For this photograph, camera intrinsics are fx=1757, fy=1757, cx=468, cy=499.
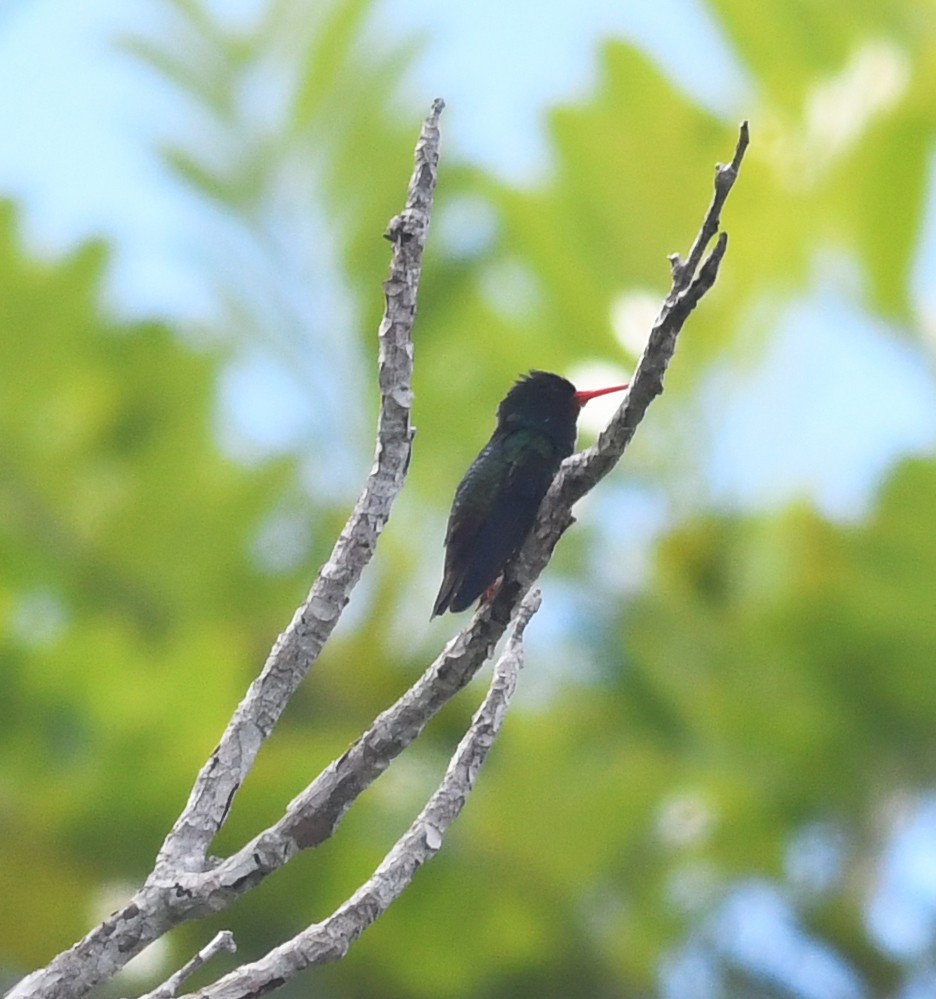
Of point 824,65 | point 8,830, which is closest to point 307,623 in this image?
point 8,830

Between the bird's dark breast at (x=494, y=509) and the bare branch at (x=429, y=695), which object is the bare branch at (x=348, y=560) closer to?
the bare branch at (x=429, y=695)

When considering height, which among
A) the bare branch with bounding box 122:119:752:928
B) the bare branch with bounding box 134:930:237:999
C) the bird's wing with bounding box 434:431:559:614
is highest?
the bird's wing with bounding box 434:431:559:614

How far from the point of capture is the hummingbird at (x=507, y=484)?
2.98 m

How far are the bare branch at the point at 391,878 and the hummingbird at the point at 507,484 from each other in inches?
4.7

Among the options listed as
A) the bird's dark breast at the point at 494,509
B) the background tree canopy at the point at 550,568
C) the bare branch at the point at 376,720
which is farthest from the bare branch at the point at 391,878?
A: the background tree canopy at the point at 550,568

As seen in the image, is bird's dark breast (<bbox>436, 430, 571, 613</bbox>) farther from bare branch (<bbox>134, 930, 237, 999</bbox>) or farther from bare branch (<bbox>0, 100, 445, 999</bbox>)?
bare branch (<bbox>134, 930, 237, 999</bbox>)

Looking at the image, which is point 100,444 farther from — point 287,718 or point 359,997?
point 359,997

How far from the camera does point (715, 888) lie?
960 cm

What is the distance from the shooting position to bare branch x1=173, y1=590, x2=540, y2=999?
241 cm

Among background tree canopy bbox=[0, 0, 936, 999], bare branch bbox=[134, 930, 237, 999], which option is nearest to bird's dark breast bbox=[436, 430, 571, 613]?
bare branch bbox=[134, 930, 237, 999]

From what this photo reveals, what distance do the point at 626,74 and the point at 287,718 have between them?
4.32 meters

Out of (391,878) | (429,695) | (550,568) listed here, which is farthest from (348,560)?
(550,568)

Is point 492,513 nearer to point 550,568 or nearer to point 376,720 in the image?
point 376,720

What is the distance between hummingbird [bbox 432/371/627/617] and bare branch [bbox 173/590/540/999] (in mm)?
120
